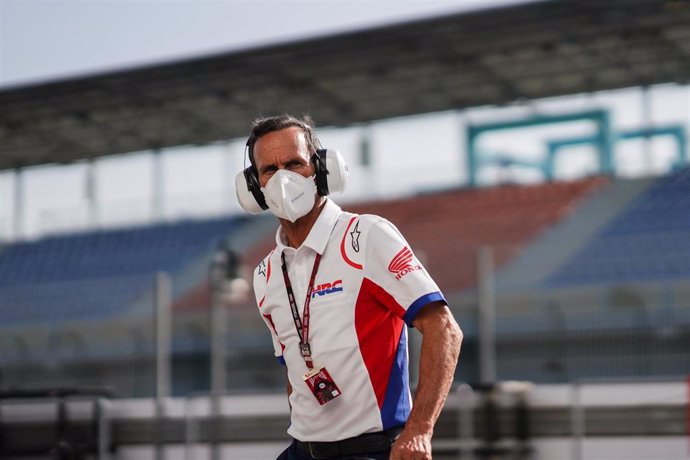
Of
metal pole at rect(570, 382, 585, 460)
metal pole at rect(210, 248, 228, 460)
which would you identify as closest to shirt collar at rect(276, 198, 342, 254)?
metal pole at rect(570, 382, 585, 460)

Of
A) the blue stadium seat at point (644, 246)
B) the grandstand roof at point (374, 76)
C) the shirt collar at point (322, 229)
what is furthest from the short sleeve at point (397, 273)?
the grandstand roof at point (374, 76)

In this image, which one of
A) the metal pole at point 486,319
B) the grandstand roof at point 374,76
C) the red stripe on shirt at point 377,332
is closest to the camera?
the red stripe on shirt at point 377,332

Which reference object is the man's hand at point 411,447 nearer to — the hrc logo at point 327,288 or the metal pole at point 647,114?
the hrc logo at point 327,288

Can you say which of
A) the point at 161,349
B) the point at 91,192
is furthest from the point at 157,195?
A: the point at 161,349

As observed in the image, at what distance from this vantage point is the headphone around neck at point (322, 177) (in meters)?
3.33

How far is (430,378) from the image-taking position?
293 cm

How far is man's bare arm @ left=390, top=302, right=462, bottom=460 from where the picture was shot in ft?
9.39

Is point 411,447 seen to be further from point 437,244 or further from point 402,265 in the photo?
point 437,244

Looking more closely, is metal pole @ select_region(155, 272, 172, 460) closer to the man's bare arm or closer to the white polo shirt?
the white polo shirt

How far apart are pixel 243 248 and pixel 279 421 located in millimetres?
13575

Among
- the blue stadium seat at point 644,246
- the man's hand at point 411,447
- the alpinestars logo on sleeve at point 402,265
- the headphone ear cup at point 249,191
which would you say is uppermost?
the blue stadium seat at point 644,246

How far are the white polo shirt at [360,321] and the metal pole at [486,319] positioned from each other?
4.60 meters

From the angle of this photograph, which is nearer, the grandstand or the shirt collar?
the shirt collar

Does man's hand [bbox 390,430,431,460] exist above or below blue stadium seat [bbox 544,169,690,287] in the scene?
below
